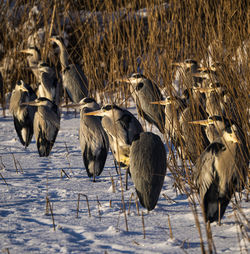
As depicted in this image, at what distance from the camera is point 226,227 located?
2.96m

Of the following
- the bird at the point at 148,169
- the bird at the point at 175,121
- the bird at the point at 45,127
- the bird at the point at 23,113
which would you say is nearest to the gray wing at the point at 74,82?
the bird at the point at 23,113

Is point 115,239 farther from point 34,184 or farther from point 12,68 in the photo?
point 12,68

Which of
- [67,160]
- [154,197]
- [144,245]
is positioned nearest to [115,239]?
[144,245]

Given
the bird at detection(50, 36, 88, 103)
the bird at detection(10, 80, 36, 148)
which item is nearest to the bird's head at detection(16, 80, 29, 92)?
the bird at detection(10, 80, 36, 148)

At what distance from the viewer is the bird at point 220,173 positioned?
9.72 ft

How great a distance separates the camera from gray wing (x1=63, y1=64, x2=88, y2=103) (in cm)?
714

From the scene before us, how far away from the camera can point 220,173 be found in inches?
117

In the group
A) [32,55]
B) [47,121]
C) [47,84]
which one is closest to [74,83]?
[47,84]

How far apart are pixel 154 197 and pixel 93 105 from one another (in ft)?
6.20

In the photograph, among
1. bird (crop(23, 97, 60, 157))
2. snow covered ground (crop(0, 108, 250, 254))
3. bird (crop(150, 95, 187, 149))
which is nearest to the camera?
snow covered ground (crop(0, 108, 250, 254))

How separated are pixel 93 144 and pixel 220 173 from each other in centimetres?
174

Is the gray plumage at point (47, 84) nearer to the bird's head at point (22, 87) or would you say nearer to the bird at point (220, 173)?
the bird's head at point (22, 87)

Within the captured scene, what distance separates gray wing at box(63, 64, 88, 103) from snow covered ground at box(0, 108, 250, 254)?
2.65 m

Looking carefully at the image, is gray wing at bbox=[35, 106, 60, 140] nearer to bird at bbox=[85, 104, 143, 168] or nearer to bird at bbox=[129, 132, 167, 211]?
bird at bbox=[85, 104, 143, 168]
